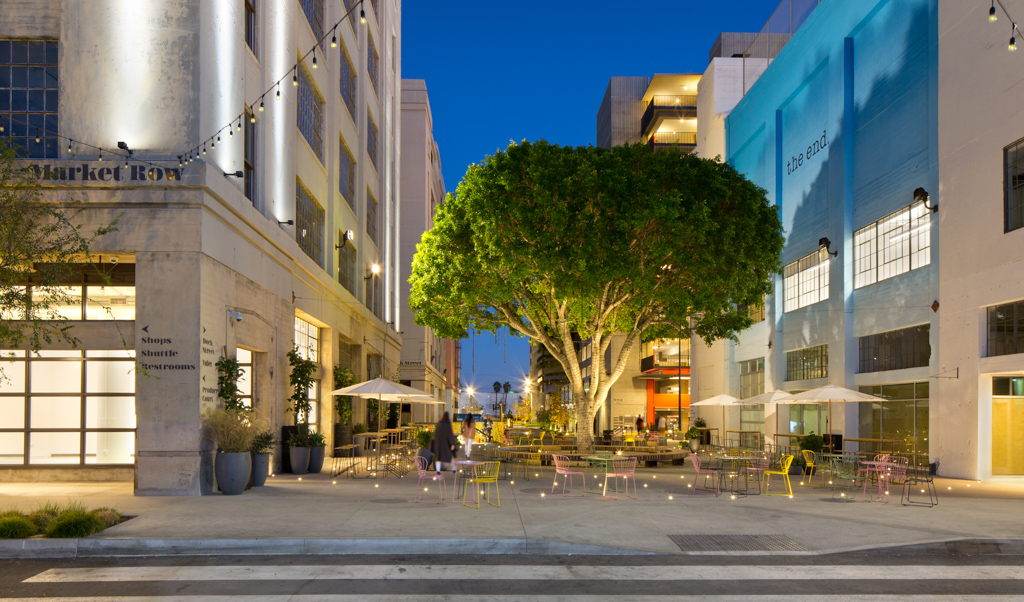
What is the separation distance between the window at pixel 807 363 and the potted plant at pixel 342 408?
1990 centimetres

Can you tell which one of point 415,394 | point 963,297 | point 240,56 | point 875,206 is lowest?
point 415,394

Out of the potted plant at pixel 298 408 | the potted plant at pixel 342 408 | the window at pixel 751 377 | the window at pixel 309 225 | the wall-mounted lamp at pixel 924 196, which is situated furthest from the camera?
the window at pixel 751 377

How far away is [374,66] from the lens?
41.8m

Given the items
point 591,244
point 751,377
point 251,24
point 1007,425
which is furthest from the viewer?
point 751,377

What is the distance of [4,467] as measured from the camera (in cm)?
1672

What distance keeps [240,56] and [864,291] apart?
933 inches

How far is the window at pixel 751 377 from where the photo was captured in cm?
4094

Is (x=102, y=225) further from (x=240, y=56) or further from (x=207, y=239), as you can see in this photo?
(x=240, y=56)

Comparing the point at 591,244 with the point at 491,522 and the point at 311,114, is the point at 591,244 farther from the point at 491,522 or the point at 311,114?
the point at 491,522

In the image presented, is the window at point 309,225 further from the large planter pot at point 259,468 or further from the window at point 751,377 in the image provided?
the window at point 751,377

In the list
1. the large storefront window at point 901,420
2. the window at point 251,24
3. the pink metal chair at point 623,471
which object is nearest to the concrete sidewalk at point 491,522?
the pink metal chair at point 623,471


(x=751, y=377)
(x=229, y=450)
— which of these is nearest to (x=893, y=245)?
(x=751, y=377)

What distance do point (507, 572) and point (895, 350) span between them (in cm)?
2270

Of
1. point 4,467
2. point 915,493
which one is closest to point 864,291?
point 915,493
